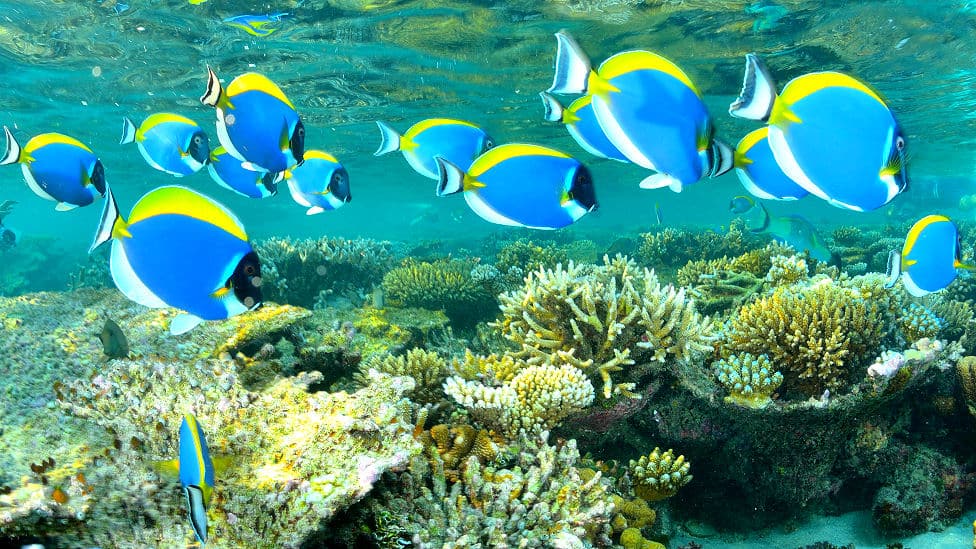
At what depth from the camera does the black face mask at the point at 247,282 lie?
2.12m

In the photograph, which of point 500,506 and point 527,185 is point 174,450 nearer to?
point 500,506

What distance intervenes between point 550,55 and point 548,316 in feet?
46.0

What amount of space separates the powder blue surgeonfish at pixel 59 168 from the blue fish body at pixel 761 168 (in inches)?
174

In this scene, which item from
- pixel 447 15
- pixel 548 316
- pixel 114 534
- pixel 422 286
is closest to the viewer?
pixel 114 534

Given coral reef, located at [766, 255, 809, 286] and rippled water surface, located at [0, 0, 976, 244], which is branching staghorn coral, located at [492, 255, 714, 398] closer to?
coral reef, located at [766, 255, 809, 286]

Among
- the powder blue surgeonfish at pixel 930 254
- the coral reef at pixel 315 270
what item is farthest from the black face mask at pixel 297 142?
the coral reef at pixel 315 270

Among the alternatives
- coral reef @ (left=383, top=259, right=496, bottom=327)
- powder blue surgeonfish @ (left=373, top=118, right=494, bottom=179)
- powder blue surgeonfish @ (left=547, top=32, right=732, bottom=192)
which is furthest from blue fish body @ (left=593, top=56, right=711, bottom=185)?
coral reef @ (left=383, top=259, right=496, bottom=327)

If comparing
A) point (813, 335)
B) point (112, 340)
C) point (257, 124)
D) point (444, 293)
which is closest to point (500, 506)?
point (257, 124)

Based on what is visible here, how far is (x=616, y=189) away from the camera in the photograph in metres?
50.7

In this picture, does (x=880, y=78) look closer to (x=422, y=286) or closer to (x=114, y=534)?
(x=422, y=286)

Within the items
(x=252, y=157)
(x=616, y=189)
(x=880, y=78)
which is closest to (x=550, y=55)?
(x=880, y=78)

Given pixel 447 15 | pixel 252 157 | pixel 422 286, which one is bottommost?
pixel 422 286

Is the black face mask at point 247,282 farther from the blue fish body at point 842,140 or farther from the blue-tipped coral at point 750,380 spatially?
the blue-tipped coral at point 750,380

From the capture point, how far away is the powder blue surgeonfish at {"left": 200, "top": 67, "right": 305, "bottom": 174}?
299 cm
